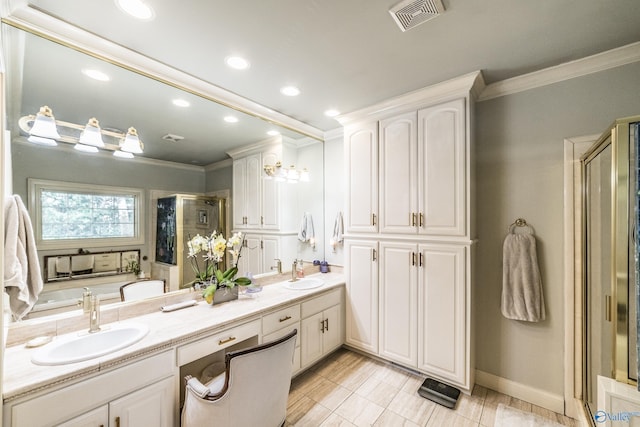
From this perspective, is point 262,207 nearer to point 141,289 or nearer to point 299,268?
point 299,268

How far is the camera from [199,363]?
200cm

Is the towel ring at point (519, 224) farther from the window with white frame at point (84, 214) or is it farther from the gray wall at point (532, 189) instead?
the window with white frame at point (84, 214)

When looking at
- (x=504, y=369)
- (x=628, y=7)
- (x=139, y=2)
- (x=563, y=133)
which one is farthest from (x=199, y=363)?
(x=628, y=7)

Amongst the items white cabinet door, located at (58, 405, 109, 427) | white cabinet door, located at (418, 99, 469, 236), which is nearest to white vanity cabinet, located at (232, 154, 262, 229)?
white cabinet door, located at (58, 405, 109, 427)

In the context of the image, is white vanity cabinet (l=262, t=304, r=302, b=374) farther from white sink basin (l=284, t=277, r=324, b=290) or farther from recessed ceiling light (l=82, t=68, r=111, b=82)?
recessed ceiling light (l=82, t=68, r=111, b=82)

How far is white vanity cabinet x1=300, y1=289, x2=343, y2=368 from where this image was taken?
2.39 meters

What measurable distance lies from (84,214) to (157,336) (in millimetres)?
942

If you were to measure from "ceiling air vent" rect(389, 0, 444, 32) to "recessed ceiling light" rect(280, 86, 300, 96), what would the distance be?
1033 mm

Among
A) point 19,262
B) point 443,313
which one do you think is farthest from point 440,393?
point 19,262

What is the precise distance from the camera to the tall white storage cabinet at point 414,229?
84.2 inches

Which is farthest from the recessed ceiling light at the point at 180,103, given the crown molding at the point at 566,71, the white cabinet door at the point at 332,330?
the crown molding at the point at 566,71

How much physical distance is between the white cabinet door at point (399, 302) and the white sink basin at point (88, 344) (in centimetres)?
201

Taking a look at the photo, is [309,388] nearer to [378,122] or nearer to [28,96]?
[378,122]

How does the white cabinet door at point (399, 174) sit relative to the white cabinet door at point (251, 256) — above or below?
above
